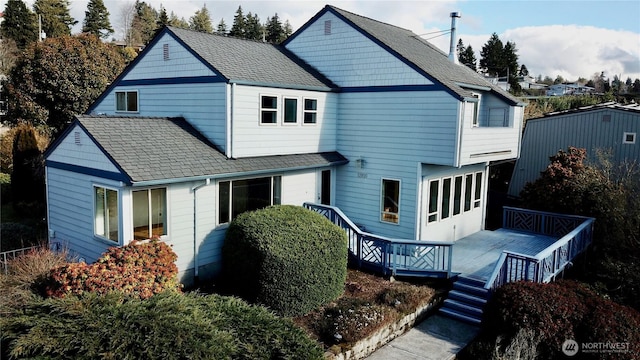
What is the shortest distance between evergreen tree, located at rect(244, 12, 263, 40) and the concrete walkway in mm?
71600

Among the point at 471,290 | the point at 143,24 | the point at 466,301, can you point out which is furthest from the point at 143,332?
the point at 143,24

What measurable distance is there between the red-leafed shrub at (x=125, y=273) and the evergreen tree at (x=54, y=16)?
157ft

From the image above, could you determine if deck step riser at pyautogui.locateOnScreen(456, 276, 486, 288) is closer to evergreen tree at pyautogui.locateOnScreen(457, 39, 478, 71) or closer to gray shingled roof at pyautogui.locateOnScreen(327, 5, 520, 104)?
gray shingled roof at pyautogui.locateOnScreen(327, 5, 520, 104)

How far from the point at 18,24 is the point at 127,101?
4132 centimetres

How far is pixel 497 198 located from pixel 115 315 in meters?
19.6

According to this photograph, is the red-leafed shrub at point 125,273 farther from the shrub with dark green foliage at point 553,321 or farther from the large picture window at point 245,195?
the shrub with dark green foliage at point 553,321

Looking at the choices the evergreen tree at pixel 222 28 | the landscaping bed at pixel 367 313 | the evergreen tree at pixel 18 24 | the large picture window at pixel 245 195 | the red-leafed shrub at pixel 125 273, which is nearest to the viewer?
the red-leafed shrub at pixel 125 273

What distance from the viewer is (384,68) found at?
622 inches

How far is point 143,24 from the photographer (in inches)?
2963

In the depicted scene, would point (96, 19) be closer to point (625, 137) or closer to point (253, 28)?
point (253, 28)

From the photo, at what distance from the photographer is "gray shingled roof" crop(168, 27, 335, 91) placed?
46.3 ft

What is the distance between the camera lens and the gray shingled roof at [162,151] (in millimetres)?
11156

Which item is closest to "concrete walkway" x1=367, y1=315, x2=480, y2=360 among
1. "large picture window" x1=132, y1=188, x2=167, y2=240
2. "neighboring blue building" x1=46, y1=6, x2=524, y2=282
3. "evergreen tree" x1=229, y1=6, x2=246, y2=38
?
"neighboring blue building" x1=46, y1=6, x2=524, y2=282

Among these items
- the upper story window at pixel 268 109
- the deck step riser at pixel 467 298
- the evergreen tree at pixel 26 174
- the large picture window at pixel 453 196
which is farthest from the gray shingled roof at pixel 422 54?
the evergreen tree at pixel 26 174
